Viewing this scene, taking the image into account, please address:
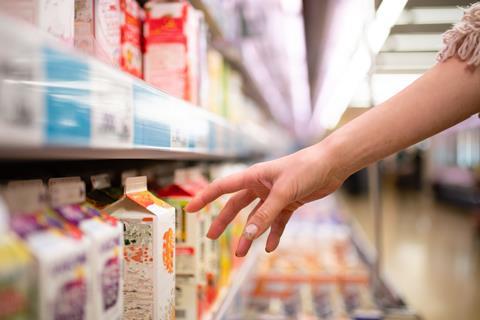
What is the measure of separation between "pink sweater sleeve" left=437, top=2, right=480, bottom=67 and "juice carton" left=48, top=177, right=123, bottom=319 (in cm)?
79

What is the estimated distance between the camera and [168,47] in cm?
130

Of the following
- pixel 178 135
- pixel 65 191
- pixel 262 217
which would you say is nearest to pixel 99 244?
pixel 65 191

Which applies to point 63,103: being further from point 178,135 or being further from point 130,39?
point 130,39

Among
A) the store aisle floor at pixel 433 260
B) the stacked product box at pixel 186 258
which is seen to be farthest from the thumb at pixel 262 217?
the store aisle floor at pixel 433 260

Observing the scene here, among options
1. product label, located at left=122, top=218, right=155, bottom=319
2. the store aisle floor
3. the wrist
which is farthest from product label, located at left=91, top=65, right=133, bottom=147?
the store aisle floor

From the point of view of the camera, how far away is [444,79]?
3.25 ft

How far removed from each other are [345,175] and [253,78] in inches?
113

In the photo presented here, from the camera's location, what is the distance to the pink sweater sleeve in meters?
0.96

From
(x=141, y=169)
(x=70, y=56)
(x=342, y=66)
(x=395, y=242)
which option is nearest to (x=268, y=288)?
(x=141, y=169)

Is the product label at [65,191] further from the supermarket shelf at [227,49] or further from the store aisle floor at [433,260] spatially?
the store aisle floor at [433,260]

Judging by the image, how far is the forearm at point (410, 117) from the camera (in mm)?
981

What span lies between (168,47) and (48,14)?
55 cm

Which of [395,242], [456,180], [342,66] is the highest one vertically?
[342,66]

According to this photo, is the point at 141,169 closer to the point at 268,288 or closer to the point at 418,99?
the point at 418,99
